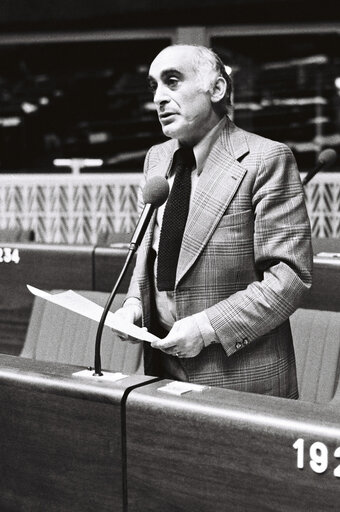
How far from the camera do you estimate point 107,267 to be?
3.98m

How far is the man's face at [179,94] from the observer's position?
6.05ft

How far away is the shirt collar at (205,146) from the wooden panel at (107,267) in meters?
2.01

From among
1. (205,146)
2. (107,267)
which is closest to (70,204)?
(107,267)

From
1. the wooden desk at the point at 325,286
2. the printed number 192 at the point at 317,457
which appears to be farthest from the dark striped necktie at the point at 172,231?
the wooden desk at the point at 325,286

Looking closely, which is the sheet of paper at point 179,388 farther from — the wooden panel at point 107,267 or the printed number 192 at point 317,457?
the wooden panel at point 107,267

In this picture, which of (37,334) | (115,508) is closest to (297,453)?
(115,508)

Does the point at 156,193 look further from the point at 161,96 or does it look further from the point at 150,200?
the point at 161,96

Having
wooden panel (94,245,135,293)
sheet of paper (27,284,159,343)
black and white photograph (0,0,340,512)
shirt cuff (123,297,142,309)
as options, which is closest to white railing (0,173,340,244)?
wooden panel (94,245,135,293)

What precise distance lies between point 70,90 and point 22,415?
286 inches

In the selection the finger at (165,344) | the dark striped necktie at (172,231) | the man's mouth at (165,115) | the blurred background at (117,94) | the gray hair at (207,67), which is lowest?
the finger at (165,344)

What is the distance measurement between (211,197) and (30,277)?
2507mm

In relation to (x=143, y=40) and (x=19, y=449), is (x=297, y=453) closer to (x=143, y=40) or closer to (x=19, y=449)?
(x=19, y=449)

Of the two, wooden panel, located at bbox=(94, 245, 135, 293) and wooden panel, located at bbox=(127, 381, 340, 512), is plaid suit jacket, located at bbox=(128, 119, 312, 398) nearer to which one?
wooden panel, located at bbox=(127, 381, 340, 512)

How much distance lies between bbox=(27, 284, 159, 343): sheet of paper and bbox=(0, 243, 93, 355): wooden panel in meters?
2.23
